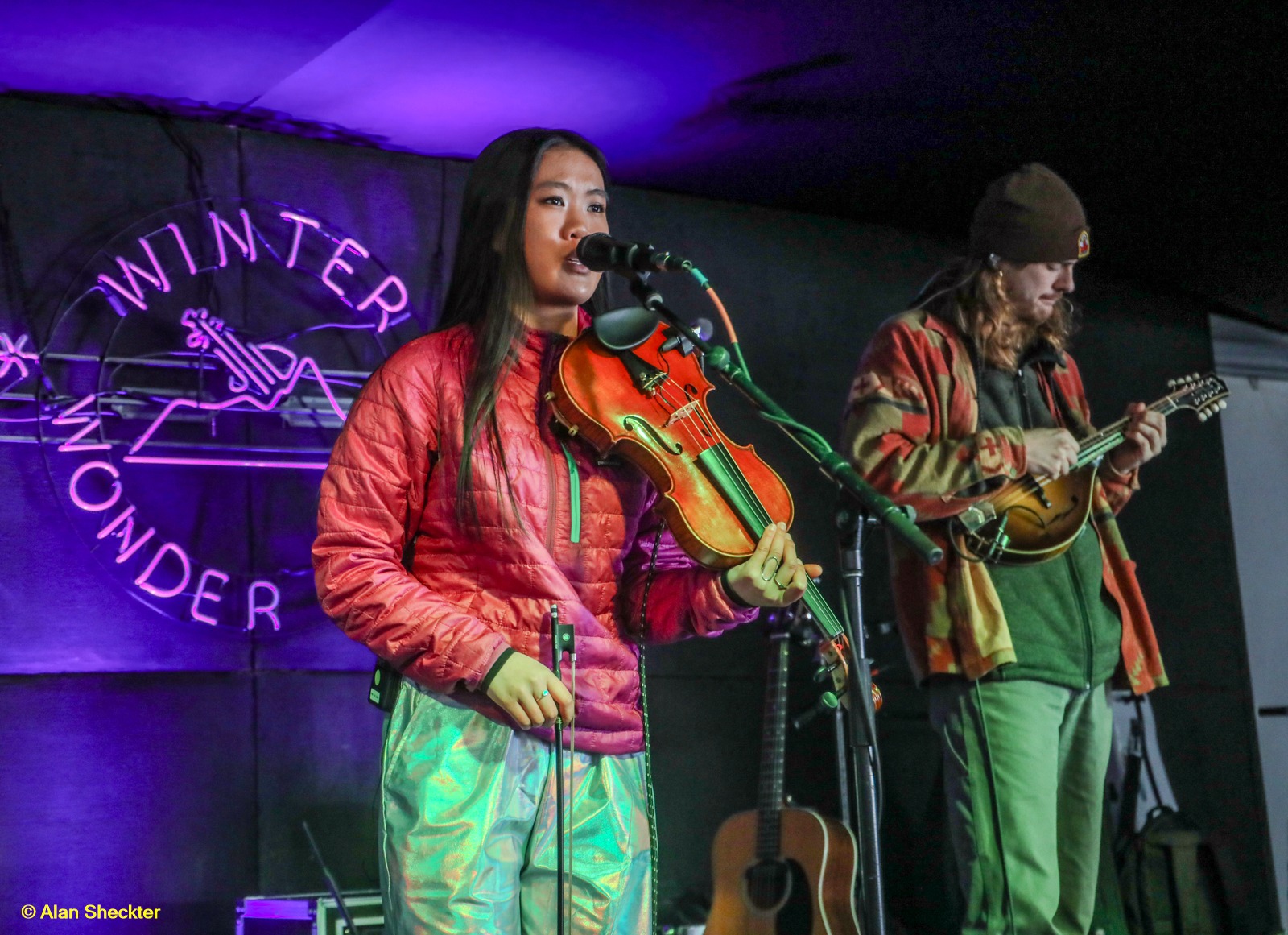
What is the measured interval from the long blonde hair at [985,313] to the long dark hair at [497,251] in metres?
1.34

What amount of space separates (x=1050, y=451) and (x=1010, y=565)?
29 cm

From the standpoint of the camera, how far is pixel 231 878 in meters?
3.90

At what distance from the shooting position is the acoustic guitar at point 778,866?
3865mm

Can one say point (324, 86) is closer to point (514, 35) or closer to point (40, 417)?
point (514, 35)

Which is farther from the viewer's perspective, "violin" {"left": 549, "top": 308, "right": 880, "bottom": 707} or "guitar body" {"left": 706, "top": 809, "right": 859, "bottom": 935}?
"guitar body" {"left": 706, "top": 809, "right": 859, "bottom": 935}

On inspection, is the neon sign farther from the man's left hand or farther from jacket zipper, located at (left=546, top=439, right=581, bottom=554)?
the man's left hand

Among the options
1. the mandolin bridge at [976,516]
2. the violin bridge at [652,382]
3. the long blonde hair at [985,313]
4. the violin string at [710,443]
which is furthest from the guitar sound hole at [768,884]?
the violin bridge at [652,382]

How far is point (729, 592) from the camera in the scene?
215 cm

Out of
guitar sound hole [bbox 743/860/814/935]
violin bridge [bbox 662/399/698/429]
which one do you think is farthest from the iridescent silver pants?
guitar sound hole [bbox 743/860/814/935]

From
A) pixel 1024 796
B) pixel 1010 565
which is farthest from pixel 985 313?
pixel 1024 796

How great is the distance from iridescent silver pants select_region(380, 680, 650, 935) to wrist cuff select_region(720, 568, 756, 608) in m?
0.33

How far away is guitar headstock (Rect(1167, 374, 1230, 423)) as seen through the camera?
3801 mm

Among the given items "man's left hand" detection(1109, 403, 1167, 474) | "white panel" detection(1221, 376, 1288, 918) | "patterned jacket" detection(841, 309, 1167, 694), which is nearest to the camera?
"patterned jacket" detection(841, 309, 1167, 694)

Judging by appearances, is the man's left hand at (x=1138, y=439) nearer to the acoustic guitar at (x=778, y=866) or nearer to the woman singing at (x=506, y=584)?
the acoustic guitar at (x=778, y=866)
